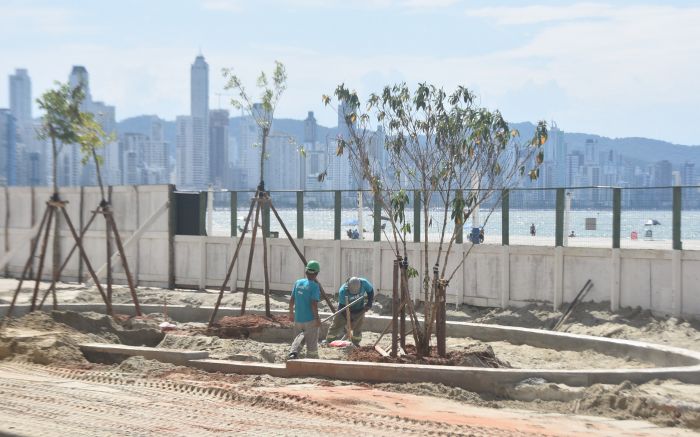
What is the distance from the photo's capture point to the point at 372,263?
21.4 metres

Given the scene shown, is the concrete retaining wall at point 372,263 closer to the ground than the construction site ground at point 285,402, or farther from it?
farther from it

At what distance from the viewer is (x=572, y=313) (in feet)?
59.8

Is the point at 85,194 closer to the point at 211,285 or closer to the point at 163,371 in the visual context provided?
the point at 211,285

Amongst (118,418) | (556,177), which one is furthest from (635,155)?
(118,418)

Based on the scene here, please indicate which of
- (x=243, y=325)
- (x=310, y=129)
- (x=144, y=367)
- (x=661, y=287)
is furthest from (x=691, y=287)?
(x=310, y=129)

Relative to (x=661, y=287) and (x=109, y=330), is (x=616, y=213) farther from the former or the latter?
(x=109, y=330)

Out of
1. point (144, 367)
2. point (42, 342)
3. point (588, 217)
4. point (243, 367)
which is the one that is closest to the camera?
point (243, 367)

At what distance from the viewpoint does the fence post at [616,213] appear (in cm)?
1812

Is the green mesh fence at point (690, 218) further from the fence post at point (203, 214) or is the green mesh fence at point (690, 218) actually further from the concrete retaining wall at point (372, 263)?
the fence post at point (203, 214)

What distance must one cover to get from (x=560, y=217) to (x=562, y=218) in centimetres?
5

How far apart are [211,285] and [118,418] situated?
14428 millimetres

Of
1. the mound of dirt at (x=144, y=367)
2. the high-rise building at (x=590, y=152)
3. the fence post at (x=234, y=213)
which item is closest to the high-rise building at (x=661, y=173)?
the high-rise building at (x=590, y=152)

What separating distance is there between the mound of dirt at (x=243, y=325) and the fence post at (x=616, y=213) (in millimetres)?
5675

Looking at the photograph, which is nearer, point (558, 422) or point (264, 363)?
point (558, 422)
